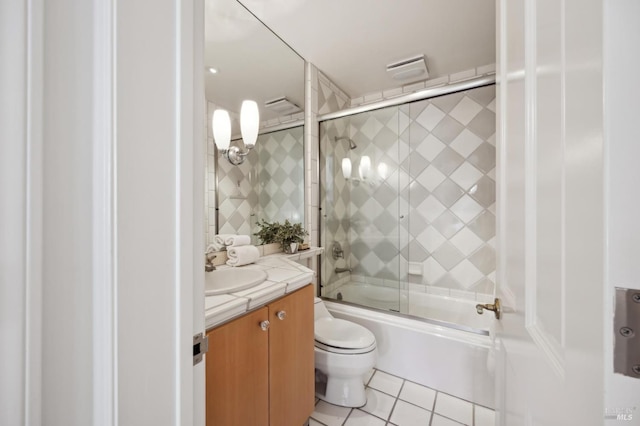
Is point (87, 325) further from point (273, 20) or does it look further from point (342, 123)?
point (342, 123)

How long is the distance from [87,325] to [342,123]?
2.21 meters

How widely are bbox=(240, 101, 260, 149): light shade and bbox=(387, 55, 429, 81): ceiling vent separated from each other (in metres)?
1.29

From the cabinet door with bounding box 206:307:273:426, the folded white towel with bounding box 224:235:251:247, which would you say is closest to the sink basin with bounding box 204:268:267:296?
the folded white towel with bounding box 224:235:251:247

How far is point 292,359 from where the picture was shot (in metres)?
1.10

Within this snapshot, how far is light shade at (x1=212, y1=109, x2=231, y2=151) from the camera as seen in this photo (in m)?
1.40

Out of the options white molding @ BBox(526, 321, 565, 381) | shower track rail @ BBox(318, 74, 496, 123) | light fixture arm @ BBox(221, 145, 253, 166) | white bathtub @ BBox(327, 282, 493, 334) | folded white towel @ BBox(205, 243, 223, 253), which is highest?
shower track rail @ BBox(318, 74, 496, 123)

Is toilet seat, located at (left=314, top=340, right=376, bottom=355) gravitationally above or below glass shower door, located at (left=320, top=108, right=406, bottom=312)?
below

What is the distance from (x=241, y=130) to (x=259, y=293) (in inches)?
41.2

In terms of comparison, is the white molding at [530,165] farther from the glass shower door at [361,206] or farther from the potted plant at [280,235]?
the glass shower door at [361,206]

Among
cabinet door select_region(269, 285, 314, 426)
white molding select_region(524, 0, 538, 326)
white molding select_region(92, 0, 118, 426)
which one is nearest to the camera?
white molding select_region(92, 0, 118, 426)

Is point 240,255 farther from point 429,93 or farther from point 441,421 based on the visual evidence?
point 429,93

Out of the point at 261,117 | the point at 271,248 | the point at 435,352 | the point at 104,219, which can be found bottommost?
the point at 435,352

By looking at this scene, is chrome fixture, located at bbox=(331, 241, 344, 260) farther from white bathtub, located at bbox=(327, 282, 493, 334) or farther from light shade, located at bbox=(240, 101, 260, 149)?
light shade, located at bbox=(240, 101, 260, 149)

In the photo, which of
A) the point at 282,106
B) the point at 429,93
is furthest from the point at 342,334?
the point at 429,93
